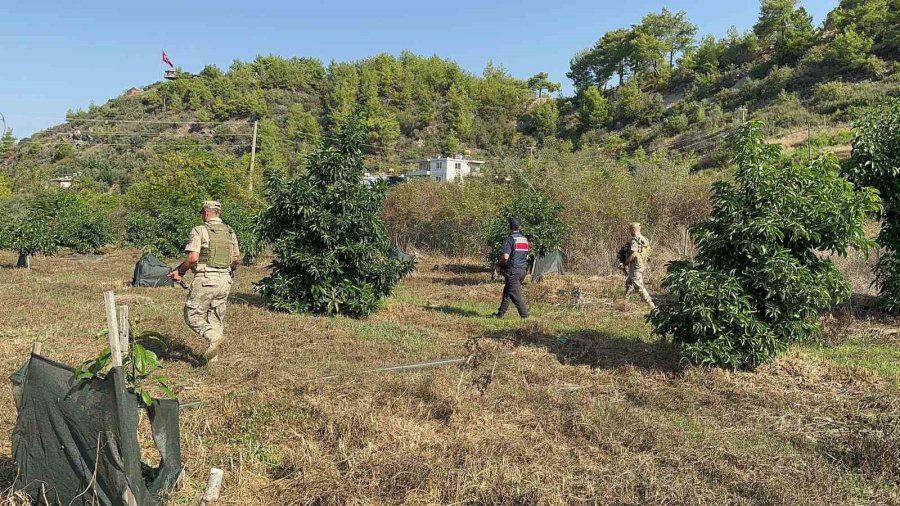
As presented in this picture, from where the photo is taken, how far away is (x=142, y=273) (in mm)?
13398

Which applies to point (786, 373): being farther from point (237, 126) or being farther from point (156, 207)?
point (237, 126)

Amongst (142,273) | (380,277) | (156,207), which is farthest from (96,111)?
(380,277)

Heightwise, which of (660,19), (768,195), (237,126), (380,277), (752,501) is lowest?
(752,501)

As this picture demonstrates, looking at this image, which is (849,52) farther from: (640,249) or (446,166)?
(640,249)

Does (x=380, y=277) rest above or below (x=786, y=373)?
above

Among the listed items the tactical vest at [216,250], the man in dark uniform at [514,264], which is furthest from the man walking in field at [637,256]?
the tactical vest at [216,250]

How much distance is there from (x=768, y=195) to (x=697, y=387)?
79.7 inches

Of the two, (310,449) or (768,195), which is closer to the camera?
(310,449)

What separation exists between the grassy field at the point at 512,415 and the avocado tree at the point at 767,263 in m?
0.38

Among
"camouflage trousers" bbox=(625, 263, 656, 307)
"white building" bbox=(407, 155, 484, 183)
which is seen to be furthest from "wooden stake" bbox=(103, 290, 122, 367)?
"white building" bbox=(407, 155, 484, 183)

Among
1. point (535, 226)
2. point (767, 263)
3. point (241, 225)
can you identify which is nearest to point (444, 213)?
point (241, 225)

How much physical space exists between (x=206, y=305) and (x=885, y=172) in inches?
383

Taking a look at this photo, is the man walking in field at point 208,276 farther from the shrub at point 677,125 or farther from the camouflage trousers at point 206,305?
the shrub at point 677,125

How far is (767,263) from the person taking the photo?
5.98 m
